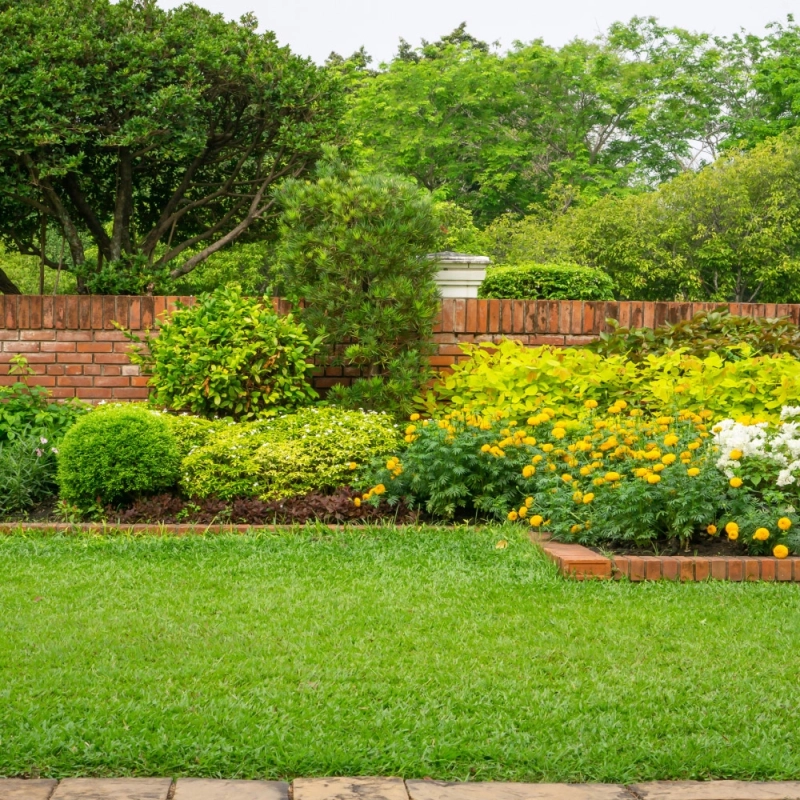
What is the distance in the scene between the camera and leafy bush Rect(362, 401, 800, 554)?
5207 mm

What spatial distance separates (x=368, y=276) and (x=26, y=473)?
117 inches

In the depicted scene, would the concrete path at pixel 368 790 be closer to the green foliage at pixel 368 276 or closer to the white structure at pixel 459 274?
the green foliage at pixel 368 276

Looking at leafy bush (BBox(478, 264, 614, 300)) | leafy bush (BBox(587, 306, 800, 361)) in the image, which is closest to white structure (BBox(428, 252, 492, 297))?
leafy bush (BBox(587, 306, 800, 361))

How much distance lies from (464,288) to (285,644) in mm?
5479

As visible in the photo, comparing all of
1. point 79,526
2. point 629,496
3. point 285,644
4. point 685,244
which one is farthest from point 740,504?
point 685,244

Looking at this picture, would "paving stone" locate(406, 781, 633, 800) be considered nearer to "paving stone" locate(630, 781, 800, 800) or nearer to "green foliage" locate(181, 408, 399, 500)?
"paving stone" locate(630, 781, 800, 800)

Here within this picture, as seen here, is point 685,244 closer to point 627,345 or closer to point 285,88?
point 285,88

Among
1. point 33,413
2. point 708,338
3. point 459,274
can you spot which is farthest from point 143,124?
point 708,338

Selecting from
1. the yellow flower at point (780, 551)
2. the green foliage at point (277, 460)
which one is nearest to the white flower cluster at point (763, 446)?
the yellow flower at point (780, 551)

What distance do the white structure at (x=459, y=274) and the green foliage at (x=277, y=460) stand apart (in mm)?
2371

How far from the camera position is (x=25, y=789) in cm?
255

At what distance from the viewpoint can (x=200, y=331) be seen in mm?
7473

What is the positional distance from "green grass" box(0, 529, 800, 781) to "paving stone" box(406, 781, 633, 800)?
61 mm

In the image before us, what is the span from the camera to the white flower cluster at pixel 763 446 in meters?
5.32
